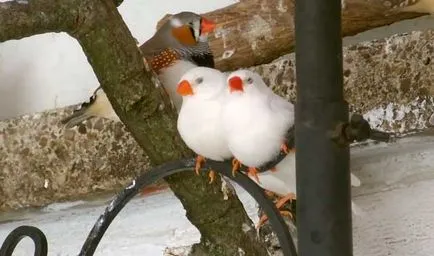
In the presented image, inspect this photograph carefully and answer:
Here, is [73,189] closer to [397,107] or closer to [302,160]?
[397,107]

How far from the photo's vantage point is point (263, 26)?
0.81 m

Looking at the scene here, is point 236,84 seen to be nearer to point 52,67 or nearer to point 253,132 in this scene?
point 253,132

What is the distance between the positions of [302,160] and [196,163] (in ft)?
0.47

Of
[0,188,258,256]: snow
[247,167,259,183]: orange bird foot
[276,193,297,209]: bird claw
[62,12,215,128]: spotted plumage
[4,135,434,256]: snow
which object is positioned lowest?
[0,188,258,256]: snow

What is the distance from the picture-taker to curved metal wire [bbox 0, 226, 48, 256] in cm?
63

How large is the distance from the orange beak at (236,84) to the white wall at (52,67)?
37cm

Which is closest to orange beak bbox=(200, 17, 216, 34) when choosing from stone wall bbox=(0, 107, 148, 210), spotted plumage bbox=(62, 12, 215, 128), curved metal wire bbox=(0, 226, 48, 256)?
spotted plumage bbox=(62, 12, 215, 128)

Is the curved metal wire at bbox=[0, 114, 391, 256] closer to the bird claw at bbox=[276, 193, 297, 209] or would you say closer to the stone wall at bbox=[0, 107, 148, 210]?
the bird claw at bbox=[276, 193, 297, 209]

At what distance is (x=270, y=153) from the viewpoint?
1.85ft

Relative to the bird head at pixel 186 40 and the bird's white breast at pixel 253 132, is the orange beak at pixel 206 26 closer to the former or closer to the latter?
the bird head at pixel 186 40

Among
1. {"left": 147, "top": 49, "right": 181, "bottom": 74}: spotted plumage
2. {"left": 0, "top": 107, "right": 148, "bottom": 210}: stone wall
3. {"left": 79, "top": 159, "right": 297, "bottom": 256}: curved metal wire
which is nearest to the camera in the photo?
{"left": 79, "top": 159, "right": 297, "bottom": 256}: curved metal wire

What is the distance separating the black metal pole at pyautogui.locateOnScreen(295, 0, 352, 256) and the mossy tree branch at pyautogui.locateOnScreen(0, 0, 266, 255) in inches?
7.1

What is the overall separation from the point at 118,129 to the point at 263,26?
7.4 inches

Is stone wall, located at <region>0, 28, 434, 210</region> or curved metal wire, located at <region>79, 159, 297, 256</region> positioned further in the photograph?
stone wall, located at <region>0, 28, 434, 210</region>
